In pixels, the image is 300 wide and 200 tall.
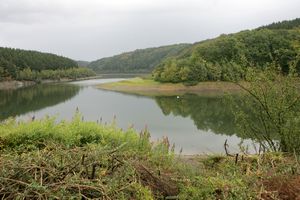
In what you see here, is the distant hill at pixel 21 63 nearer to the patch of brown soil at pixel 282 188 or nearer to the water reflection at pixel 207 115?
the water reflection at pixel 207 115

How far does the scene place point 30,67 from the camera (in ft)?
413

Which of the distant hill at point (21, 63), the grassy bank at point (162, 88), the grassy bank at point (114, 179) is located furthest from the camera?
the distant hill at point (21, 63)

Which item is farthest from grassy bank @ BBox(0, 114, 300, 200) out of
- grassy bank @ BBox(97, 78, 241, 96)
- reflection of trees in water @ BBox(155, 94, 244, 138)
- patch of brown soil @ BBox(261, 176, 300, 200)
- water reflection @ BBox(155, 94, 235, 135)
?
grassy bank @ BBox(97, 78, 241, 96)

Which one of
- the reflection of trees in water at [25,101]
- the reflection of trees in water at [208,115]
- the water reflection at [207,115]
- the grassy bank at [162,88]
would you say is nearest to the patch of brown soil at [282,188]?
the water reflection at [207,115]

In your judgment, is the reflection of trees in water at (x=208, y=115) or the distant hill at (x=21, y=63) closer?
the reflection of trees in water at (x=208, y=115)

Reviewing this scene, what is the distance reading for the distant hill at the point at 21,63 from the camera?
10300 centimetres

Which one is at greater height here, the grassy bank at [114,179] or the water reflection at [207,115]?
the grassy bank at [114,179]

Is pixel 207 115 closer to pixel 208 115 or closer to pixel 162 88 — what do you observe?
pixel 208 115

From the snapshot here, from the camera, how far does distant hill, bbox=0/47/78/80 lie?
10300 cm

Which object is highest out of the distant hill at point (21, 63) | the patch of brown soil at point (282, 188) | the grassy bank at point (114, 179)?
the distant hill at point (21, 63)

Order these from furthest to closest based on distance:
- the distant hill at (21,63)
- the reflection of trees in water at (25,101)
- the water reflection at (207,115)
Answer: the distant hill at (21,63) < the reflection of trees in water at (25,101) < the water reflection at (207,115)

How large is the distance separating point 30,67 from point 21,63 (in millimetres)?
5330

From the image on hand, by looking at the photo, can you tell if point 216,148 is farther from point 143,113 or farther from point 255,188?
point 143,113

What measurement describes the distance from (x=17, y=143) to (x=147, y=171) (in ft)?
19.3
